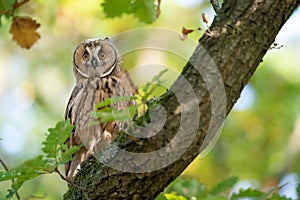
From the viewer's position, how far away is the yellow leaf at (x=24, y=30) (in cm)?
340

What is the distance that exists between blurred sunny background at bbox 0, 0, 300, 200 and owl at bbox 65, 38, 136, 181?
8.20 feet

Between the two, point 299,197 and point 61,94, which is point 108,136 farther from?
point 61,94

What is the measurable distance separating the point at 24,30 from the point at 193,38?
3667 mm

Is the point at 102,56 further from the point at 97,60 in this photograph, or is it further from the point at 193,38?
the point at 193,38

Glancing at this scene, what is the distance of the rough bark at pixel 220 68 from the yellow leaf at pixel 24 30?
4.78 ft

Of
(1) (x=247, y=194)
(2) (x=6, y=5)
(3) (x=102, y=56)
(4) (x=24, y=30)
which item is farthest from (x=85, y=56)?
(1) (x=247, y=194)

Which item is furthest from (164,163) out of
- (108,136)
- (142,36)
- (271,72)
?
(271,72)

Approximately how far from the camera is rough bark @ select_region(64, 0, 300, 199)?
2.09 m

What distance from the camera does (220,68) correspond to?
2.10 metres

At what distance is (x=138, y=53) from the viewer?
6312mm

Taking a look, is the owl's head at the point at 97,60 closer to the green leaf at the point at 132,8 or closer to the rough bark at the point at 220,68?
the green leaf at the point at 132,8

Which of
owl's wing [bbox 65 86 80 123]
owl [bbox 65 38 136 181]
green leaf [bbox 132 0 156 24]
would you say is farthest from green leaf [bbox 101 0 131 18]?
owl's wing [bbox 65 86 80 123]

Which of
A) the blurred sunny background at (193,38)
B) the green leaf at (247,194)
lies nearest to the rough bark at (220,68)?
the green leaf at (247,194)

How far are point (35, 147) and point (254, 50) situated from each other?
5300 mm
